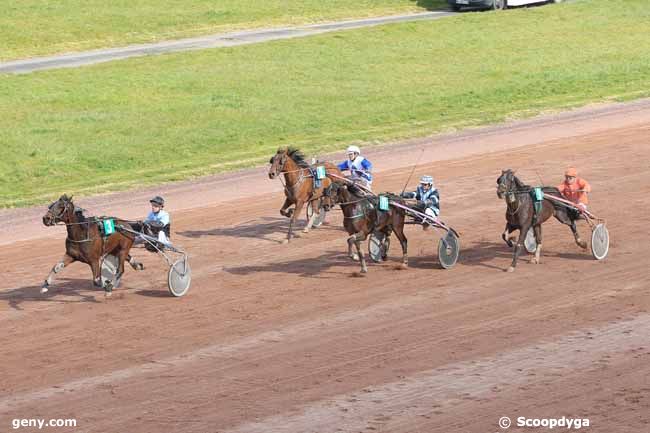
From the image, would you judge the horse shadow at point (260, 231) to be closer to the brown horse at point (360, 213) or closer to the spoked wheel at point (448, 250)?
the brown horse at point (360, 213)

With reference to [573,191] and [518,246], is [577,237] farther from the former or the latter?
[518,246]

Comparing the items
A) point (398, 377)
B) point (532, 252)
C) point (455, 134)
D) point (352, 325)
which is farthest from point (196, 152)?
point (398, 377)

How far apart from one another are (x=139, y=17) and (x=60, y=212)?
2944 centimetres

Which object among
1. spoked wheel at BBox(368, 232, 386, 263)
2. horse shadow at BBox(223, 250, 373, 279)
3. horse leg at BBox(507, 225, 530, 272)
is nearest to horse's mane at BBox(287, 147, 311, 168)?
horse shadow at BBox(223, 250, 373, 279)

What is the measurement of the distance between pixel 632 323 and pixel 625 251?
3688 millimetres

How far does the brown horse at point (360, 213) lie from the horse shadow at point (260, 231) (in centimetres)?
299

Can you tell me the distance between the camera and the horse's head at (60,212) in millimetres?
16328

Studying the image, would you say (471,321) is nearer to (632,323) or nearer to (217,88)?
(632,323)

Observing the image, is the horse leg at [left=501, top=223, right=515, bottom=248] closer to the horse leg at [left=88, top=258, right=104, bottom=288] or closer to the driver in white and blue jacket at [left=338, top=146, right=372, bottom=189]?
the driver in white and blue jacket at [left=338, top=146, right=372, bottom=189]

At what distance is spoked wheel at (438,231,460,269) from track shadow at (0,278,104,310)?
4.88 m

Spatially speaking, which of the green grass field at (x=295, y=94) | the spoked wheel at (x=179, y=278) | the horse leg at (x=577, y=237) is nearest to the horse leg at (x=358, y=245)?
the spoked wheel at (x=179, y=278)

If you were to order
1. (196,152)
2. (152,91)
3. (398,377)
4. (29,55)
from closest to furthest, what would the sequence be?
(398,377) < (196,152) < (152,91) < (29,55)

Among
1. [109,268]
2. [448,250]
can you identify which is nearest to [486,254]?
[448,250]

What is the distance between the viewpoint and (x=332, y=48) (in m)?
40.1
